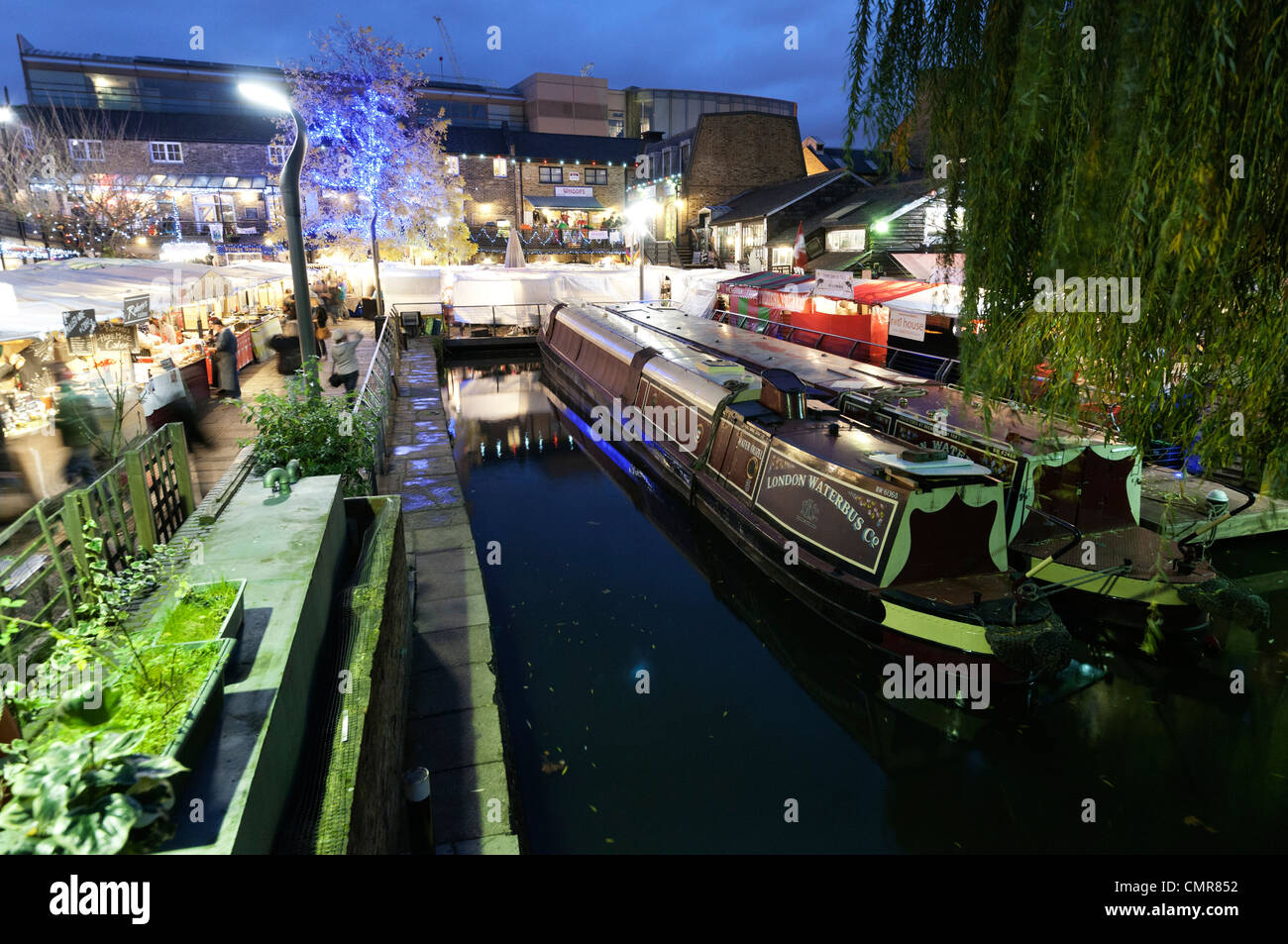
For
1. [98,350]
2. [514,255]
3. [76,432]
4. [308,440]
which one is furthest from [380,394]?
[514,255]

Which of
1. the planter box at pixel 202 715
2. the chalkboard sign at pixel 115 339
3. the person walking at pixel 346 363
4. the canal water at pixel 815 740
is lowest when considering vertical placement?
the canal water at pixel 815 740

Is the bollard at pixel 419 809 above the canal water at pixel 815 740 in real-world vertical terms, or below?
above

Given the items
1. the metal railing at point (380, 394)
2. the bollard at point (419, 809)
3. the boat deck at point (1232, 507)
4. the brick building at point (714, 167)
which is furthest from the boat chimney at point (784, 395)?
the brick building at point (714, 167)

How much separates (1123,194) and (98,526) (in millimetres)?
6454

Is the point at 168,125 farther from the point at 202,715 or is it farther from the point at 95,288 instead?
the point at 202,715

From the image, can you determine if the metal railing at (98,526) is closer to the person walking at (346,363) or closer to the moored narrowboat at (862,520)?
the moored narrowboat at (862,520)

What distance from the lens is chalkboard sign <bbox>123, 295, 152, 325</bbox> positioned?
1181cm

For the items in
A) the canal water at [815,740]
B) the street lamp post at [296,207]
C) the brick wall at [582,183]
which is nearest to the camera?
the canal water at [815,740]

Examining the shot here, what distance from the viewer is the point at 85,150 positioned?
4053 centimetres

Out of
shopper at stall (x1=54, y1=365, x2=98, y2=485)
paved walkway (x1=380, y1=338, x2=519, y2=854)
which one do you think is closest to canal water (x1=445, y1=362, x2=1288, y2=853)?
paved walkway (x1=380, y1=338, x2=519, y2=854)

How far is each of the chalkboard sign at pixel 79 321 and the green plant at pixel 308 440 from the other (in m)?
5.28

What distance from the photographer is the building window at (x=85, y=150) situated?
40.2m

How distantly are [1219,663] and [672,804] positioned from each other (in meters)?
7.25
